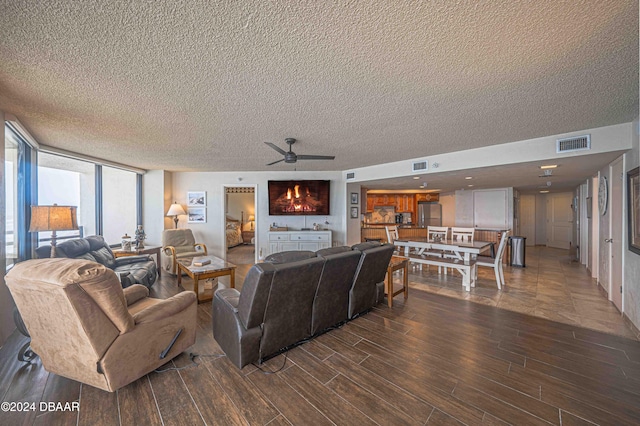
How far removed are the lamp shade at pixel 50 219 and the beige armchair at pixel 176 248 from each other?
2.31m

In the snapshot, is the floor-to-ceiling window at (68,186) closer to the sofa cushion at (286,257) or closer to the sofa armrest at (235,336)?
the sofa armrest at (235,336)

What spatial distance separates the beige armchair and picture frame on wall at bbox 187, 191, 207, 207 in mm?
976

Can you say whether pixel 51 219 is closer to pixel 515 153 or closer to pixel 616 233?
pixel 515 153

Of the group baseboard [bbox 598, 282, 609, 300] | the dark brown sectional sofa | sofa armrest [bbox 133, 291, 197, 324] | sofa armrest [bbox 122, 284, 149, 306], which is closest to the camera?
sofa armrest [bbox 133, 291, 197, 324]

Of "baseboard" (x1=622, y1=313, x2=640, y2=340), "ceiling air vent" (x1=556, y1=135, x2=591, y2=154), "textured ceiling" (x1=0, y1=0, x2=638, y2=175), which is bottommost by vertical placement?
"baseboard" (x1=622, y1=313, x2=640, y2=340)

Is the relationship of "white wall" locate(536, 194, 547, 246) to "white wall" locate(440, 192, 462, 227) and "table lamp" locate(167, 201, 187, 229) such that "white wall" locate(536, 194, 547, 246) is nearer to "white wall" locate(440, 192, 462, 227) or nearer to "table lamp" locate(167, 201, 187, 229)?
"white wall" locate(440, 192, 462, 227)

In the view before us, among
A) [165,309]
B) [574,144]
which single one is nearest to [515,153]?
[574,144]

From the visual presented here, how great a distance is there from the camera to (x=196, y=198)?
651cm

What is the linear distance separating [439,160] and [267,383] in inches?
171

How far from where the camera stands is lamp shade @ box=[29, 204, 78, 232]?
261cm

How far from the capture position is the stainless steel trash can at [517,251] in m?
6.02

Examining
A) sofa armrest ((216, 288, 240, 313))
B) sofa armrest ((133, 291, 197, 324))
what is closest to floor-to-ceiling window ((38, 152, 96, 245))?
sofa armrest ((133, 291, 197, 324))

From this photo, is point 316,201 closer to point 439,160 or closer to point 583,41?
point 439,160

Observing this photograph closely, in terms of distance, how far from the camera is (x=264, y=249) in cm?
661
